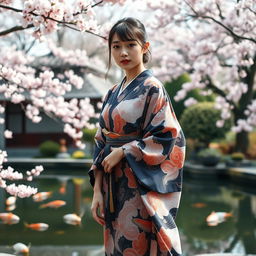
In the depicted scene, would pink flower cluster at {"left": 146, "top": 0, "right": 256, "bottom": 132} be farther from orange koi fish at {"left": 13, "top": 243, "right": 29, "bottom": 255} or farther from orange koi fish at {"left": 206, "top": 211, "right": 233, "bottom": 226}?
orange koi fish at {"left": 13, "top": 243, "right": 29, "bottom": 255}

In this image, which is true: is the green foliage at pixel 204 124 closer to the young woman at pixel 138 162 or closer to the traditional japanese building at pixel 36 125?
the traditional japanese building at pixel 36 125

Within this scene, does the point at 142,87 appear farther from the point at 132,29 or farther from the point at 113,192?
the point at 113,192

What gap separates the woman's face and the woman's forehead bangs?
17 mm

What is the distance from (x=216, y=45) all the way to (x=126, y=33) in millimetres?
7861

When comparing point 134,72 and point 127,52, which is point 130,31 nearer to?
point 127,52

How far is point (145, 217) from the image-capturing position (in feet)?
6.68

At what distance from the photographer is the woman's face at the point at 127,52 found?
2094 millimetres

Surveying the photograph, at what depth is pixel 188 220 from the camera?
6750mm

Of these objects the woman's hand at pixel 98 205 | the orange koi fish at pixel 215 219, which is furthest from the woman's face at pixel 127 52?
the orange koi fish at pixel 215 219

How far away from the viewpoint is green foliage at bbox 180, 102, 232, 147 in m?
→ 14.1

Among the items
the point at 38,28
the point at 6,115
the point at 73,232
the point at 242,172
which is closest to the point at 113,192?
the point at 38,28

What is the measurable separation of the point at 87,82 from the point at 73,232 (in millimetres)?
13801

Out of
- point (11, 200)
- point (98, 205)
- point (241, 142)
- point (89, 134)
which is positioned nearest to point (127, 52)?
point (98, 205)

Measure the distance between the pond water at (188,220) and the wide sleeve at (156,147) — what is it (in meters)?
3.17
